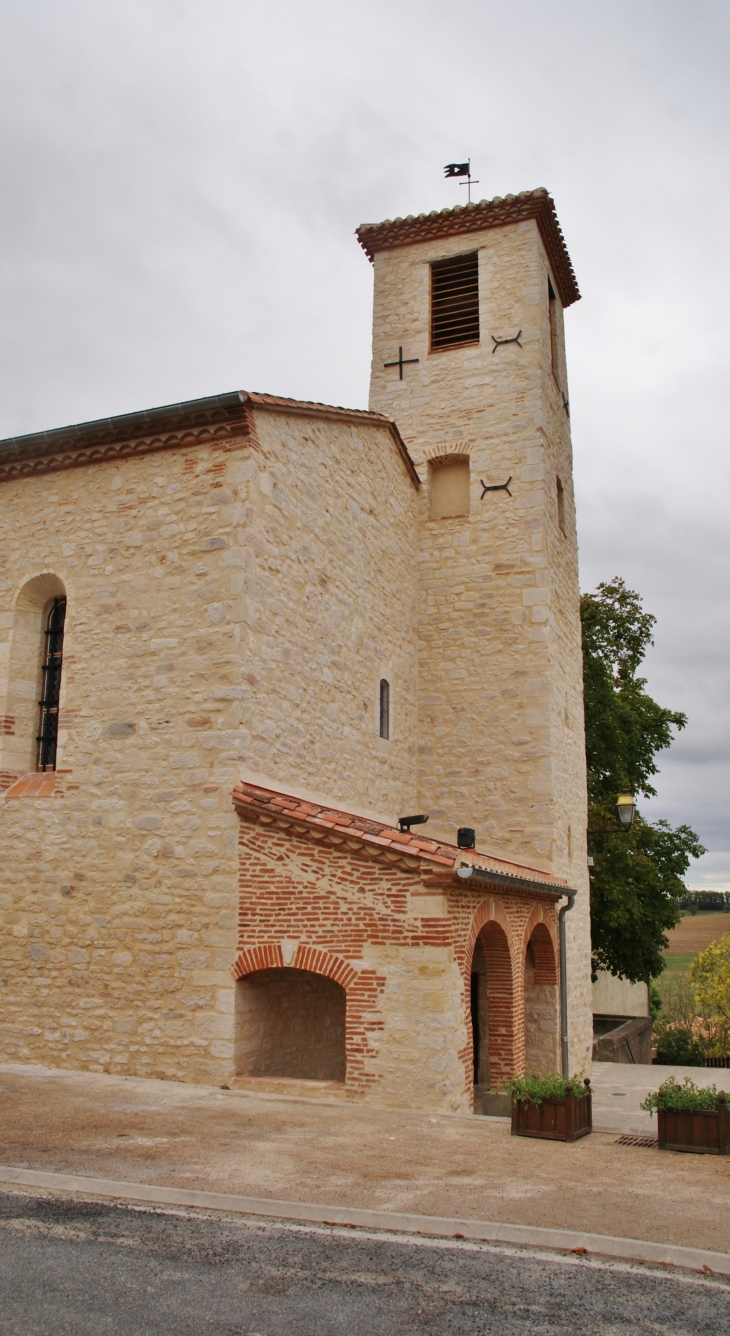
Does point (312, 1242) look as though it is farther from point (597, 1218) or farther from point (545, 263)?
point (545, 263)

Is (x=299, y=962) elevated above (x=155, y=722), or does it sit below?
below

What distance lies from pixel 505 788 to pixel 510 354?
7.02 m

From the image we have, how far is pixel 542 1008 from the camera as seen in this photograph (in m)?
13.3

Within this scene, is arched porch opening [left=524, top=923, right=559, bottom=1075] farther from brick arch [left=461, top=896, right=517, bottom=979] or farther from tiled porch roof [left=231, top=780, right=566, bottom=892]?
tiled porch roof [left=231, top=780, right=566, bottom=892]

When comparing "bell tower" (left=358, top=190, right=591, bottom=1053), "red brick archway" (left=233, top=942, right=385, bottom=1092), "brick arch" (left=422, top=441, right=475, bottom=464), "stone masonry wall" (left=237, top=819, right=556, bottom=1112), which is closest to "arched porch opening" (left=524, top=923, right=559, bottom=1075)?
"bell tower" (left=358, top=190, right=591, bottom=1053)

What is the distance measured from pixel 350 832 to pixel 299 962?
51.3 inches

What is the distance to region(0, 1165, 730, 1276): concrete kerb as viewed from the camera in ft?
15.3

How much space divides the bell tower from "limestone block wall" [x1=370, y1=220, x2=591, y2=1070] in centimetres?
2

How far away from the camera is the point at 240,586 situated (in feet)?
31.4

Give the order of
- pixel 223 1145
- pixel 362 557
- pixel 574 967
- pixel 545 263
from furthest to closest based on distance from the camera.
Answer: pixel 545 263 → pixel 574 967 → pixel 362 557 → pixel 223 1145

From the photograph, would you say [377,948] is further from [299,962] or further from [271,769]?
[271,769]

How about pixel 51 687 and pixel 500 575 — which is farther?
pixel 500 575

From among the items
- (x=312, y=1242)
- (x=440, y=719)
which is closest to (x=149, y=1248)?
(x=312, y=1242)

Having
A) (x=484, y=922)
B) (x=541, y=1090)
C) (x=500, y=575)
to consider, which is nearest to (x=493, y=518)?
(x=500, y=575)
